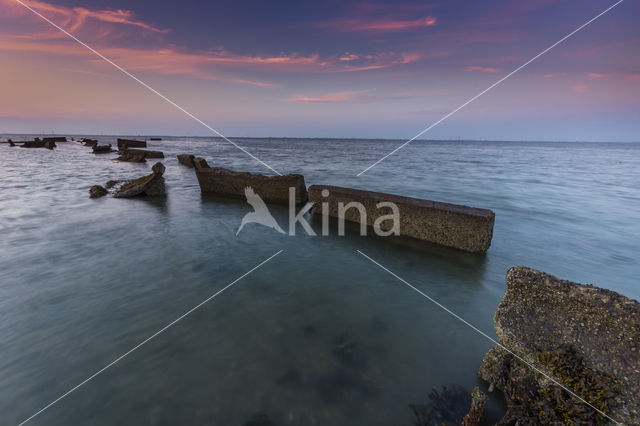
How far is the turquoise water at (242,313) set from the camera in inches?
98.4

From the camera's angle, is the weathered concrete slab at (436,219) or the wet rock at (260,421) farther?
the weathered concrete slab at (436,219)

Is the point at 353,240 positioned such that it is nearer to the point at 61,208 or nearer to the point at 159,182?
the point at 159,182

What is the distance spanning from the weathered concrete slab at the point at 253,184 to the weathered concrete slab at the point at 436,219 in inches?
95.9

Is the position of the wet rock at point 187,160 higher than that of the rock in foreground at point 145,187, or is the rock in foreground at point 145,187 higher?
the wet rock at point 187,160

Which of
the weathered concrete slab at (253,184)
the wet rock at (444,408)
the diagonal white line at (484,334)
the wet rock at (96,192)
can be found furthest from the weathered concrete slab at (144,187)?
the wet rock at (444,408)

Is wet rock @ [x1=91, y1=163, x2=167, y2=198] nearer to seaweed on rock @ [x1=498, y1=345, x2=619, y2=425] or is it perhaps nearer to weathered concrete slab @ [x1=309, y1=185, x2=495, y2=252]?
weathered concrete slab @ [x1=309, y1=185, x2=495, y2=252]

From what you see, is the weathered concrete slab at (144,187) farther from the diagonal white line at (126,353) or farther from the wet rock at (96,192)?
the diagonal white line at (126,353)

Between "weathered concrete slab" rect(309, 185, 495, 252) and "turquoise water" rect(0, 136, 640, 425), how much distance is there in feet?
1.15

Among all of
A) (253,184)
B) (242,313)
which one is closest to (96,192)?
(253,184)

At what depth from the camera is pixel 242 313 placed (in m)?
3.71

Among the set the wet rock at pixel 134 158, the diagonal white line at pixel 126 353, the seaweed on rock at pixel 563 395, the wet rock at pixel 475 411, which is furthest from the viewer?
the wet rock at pixel 134 158

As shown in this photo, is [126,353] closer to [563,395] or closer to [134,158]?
[563,395]

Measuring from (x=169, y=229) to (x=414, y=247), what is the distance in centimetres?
615

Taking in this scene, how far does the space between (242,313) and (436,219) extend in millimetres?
4570
